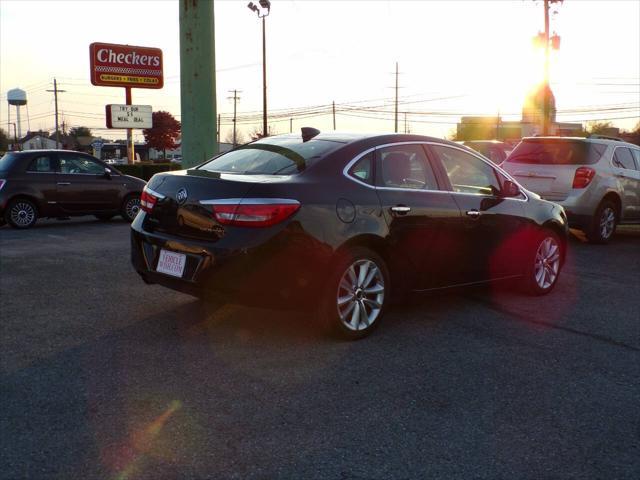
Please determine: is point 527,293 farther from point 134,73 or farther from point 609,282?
point 134,73

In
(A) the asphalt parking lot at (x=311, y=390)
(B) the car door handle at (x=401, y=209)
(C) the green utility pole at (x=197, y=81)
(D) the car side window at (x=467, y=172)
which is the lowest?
(A) the asphalt parking lot at (x=311, y=390)

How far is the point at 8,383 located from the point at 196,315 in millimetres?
1817

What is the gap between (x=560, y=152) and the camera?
34.1ft

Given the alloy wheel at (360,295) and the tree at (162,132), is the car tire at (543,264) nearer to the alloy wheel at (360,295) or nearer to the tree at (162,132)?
the alloy wheel at (360,295)

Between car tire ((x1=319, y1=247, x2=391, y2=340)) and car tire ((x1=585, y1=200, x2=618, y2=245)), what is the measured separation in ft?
22.0

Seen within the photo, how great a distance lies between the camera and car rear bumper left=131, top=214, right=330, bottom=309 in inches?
170

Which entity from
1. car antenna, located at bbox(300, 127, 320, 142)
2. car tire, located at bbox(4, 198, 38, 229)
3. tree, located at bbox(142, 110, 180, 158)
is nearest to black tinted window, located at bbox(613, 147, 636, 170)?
car antenna, located at bbox(300, 127, 320, 142)

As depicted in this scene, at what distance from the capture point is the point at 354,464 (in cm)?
292

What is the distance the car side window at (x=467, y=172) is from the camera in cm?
562

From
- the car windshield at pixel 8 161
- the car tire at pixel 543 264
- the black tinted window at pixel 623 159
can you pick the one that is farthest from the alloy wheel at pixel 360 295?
the car windshield at pixel 8 161

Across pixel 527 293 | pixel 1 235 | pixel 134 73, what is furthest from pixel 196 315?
pixel 134 73

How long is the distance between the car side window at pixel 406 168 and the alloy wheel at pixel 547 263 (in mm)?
1786

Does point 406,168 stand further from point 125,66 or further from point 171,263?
point 125,66

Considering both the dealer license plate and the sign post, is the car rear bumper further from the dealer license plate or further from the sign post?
the sign post
